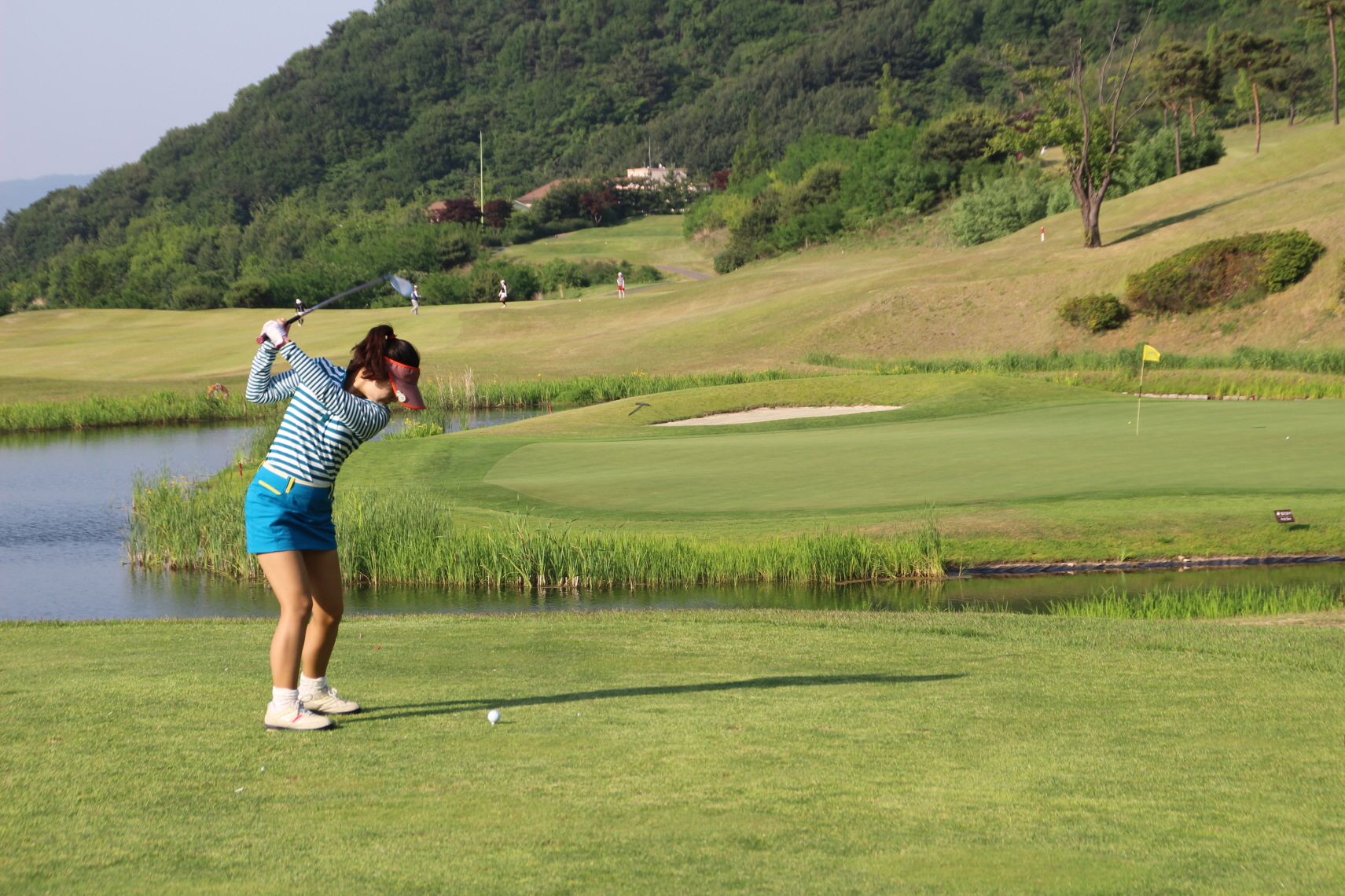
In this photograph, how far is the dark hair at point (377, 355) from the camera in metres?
6.82

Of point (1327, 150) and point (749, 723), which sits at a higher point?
point (1327, 150)

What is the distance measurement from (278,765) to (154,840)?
1.04 meters

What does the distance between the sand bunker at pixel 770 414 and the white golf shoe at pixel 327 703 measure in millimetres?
23113

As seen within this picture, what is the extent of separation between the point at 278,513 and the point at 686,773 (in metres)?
2.53

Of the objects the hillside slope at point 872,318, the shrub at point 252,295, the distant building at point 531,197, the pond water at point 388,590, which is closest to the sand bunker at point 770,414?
the pond water at point 388,590

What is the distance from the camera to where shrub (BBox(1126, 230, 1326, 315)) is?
142 ft

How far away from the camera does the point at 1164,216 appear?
191ft

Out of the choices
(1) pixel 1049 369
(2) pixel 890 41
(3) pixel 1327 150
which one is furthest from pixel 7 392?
(2) pixel 890 41

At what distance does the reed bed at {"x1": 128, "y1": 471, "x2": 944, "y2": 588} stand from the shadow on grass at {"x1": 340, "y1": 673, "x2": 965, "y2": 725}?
7935 mm

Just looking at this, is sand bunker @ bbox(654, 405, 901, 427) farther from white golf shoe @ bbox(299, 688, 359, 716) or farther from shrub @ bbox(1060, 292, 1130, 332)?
white golf shoe @ bbox(299, 688, 359, 716)

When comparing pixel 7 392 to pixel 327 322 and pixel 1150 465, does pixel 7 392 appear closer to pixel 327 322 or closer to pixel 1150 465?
pixel 327 322

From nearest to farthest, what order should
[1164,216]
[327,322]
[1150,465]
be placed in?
[1150,465] < [1164,216] < [327,322]

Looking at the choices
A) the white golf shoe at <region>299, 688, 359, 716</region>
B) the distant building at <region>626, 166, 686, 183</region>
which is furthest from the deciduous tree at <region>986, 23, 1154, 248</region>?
the distant building at <region>626, 166, 686, 183</region>

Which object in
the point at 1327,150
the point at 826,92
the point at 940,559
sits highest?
the point at 826,92
